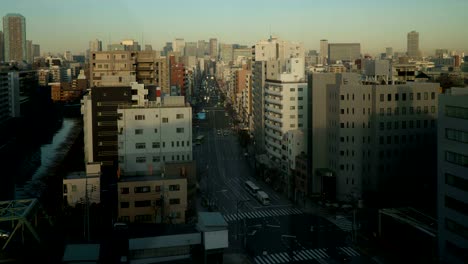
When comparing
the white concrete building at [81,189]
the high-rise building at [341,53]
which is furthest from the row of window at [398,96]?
the high-rise building at [341,53]

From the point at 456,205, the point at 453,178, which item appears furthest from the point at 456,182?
the point at 456,205

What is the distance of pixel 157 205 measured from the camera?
6.57 m

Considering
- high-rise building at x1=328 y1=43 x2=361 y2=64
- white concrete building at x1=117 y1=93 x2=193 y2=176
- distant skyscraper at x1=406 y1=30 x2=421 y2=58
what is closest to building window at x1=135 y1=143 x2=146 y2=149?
white concrete building at x1=117 y1=93 x2=193 y2=176

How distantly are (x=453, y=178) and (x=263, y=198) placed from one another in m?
3.29

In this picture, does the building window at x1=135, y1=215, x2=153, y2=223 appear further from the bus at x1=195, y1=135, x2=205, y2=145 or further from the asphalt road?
the bus at x1=195, y1=135, x2=205, y2=145

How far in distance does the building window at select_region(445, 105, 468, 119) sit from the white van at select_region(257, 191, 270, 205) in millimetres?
3270

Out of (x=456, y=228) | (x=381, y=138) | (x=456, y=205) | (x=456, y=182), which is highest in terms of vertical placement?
(x=381, y=138)

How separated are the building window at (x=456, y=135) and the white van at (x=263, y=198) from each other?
3217mm

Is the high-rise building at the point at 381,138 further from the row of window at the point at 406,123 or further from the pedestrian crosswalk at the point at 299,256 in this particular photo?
the pedestrian crosswalk at the point at 299,256

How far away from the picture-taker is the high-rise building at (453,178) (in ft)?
15.4

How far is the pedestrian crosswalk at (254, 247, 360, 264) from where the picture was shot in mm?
5359

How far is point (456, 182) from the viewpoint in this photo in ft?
15.7

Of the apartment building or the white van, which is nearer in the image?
the apartment building

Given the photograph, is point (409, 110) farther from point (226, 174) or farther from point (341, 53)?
point (341, 53)
